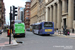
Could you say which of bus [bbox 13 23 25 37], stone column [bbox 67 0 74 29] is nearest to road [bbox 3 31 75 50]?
bus [bbox 13 23 25 37]

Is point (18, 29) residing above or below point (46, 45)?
above

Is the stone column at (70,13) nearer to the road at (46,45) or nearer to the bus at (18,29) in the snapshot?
the bus at (18,29)

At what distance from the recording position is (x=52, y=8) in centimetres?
6278

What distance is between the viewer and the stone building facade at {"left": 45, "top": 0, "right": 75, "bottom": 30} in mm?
43594

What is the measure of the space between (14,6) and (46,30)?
605 inches

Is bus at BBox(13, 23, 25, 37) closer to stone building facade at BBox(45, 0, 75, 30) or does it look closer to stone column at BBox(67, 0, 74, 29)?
stone building facade at BBox(45, 0, 75, 30)

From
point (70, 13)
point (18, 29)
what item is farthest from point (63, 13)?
point (18, 29)

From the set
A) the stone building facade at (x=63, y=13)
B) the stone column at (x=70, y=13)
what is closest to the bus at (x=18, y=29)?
the stone building facade at (x=63, y=13)

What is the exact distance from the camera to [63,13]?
4709cm

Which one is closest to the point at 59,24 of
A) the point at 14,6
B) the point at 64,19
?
the point at 64,19

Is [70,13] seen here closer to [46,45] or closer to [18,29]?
[18,29]

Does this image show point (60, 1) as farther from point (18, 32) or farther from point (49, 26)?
point (18, 32)

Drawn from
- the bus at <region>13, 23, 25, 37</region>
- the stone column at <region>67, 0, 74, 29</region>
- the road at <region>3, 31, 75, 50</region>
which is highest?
the stone column at <region>67, 0, 74, 29</region>

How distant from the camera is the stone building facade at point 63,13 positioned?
43.6 metres
